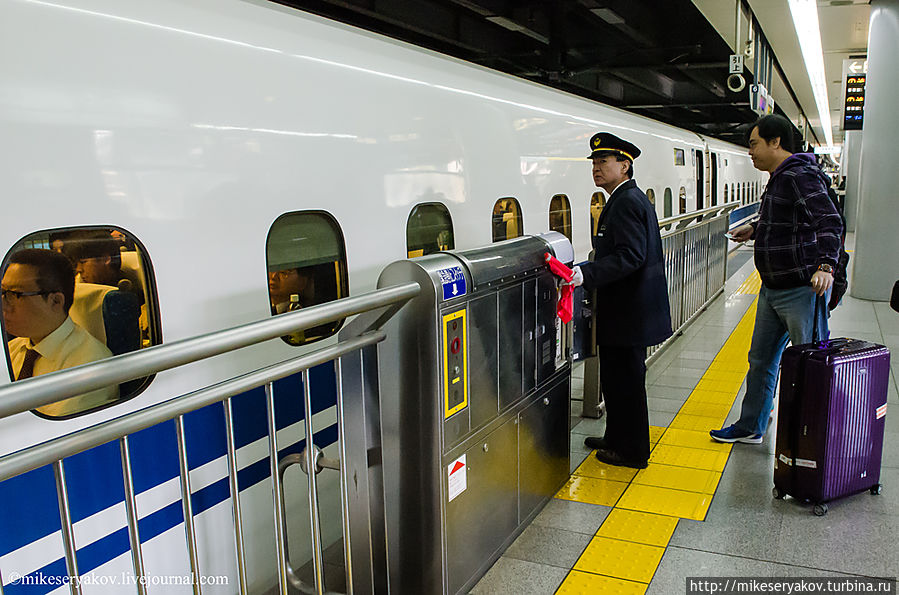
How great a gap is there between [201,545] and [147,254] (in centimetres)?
92

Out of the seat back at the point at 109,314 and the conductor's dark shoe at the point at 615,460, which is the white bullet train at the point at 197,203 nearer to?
the seat back at the point at 109,314

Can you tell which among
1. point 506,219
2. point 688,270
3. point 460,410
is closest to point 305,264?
point 460,410

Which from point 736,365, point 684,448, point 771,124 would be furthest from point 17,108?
point 736,365

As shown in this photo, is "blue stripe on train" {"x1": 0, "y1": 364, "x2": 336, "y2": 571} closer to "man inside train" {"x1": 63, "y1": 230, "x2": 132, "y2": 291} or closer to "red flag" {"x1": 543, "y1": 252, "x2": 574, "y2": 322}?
"man inside train" {"x1": 63, "y1": 230, "x2": 132, "y2": 291}

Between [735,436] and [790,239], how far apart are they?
1.25 m

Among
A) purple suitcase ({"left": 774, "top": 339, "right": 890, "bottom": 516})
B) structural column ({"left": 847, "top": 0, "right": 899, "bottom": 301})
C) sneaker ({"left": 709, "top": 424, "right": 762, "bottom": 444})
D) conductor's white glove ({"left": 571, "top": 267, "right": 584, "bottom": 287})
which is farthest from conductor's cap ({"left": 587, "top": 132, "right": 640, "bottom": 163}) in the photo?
structural column ({"left": 847, "top": 0, "right": 899, "bottom": 301})

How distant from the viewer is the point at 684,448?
14.3 feet

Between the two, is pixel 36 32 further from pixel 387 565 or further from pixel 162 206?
pixel 387 565

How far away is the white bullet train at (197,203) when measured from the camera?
185 centimetres

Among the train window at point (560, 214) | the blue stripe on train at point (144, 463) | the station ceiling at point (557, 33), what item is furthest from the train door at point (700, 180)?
the blue stripe on train at point (144, 463)

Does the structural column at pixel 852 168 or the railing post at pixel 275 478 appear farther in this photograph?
the structural column at pixel 852 168

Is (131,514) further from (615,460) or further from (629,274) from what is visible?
(615,460)

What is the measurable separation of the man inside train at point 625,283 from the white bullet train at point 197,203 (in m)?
0.81

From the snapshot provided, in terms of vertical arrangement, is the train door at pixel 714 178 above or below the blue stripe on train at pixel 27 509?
above
